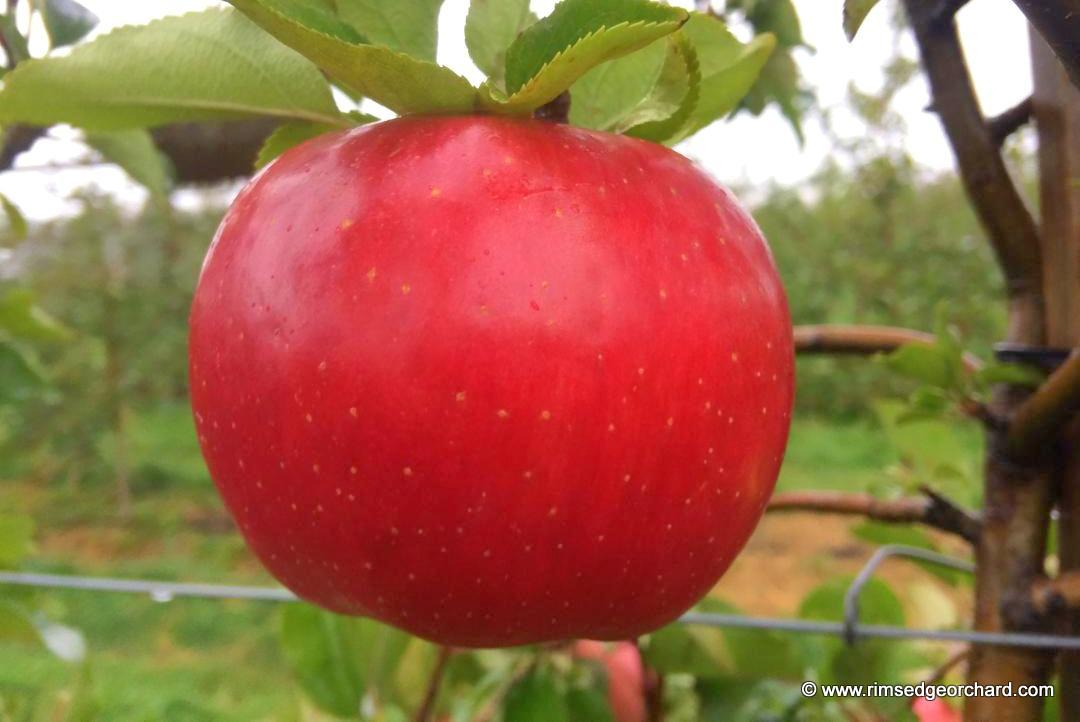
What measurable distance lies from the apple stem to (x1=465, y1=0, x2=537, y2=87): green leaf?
0.7 inches

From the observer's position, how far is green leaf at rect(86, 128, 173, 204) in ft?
1.81

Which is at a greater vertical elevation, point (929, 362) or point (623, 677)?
point (929, 362)

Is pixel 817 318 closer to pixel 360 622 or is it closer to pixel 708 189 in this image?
pixel 360 622

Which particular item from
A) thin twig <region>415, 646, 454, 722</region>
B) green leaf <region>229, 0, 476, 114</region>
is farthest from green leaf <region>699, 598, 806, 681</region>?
green leaf <region>229, 0, 476, 114</region>

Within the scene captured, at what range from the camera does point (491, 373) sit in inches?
10.6

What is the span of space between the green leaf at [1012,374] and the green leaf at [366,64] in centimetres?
27

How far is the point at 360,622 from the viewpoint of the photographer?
61 centimetres

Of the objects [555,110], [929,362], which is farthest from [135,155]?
[929,362]

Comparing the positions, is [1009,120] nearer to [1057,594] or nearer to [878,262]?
[1057,594]

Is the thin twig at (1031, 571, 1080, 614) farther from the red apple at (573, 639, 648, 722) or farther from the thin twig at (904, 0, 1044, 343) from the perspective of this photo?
the red apple at (573, 639, 648, 722)

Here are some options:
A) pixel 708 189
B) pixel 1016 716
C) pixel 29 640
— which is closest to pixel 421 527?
pixel 708 189

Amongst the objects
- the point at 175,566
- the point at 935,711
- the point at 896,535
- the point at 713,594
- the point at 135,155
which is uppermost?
the point at 135,155

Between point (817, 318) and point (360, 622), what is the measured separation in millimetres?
3049

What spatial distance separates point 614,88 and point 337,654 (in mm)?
400
